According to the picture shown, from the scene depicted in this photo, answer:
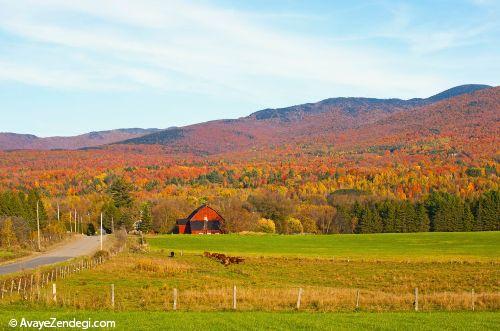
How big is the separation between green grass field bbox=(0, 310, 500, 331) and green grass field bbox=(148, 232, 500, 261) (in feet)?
130

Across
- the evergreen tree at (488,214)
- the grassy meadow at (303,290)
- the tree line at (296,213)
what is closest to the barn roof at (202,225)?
the tree line at (296,213)

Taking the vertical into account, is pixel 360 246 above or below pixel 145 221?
below

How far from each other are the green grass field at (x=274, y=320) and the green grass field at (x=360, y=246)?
39.6m

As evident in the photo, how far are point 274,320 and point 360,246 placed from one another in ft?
210

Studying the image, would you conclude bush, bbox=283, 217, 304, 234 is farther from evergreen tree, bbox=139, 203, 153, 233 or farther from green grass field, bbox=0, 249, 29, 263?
green grass field, bbox=0, 249, 29, 263

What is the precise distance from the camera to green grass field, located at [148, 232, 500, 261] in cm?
6706

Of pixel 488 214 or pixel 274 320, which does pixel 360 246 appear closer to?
pixel 488 214

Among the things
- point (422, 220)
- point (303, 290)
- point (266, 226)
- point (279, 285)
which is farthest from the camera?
point (266, 226)

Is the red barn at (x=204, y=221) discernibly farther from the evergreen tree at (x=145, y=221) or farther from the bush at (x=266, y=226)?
the bush at (x=266, y=226)

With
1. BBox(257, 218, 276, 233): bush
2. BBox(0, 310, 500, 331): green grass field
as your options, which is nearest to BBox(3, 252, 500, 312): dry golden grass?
BBox(0, 310, 500, 331): green grass field

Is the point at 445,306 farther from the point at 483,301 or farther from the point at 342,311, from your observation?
the point at 342,311

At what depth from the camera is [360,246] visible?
272 feet

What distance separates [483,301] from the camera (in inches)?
1077

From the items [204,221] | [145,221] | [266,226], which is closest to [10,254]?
[145,221]
